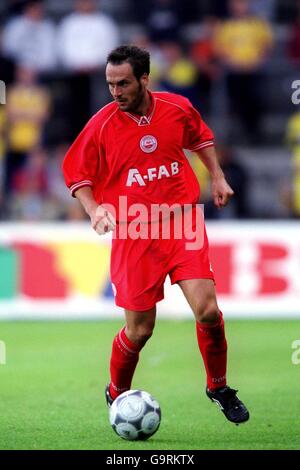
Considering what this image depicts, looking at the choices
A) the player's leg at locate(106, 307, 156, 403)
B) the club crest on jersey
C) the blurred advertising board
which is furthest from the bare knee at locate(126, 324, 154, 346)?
the blurred advertising board

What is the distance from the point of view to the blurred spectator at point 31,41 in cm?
1587

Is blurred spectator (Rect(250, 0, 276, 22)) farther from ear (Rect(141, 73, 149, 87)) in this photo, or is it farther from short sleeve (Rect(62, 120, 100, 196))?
short sleeve (Rect(62, 120, 100, 196))

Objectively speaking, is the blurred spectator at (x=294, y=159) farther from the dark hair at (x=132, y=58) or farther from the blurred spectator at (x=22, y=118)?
the dark hair at (x=132, y=58)

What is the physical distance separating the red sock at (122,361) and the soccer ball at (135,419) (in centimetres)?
45

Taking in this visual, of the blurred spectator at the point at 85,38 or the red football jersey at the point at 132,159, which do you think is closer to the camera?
the red football jersey at the point at 132,159

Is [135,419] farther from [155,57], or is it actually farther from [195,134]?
[155,57]

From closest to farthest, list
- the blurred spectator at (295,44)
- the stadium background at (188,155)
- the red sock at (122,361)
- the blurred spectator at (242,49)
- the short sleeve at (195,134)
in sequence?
the red sock at (122,361) → the short sleeve at (195,134) → the stadium background at (188,155) → the blurred spectator at (242,49) → the blurred spectator at (295,44)

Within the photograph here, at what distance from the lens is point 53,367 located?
10562mm

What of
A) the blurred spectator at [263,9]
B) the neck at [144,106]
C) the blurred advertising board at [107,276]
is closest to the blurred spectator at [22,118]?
the blurred advertising board at [107,276]

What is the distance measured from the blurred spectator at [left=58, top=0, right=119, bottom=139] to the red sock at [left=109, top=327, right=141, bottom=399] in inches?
347

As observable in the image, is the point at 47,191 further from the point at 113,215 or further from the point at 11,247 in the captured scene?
the point at 113,215

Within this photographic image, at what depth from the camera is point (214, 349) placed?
24.0 feet
